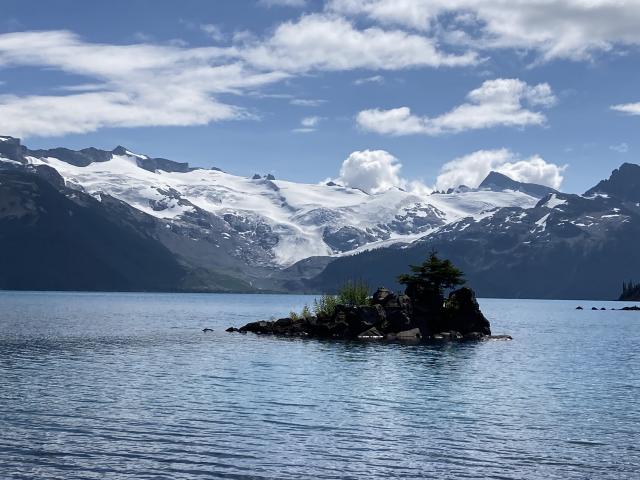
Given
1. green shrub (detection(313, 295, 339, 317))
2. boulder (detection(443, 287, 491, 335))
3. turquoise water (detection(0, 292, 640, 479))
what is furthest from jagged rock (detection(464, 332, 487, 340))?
turquoise water (detection(0, 292, 640, 479))

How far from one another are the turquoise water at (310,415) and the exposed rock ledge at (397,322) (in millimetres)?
30845

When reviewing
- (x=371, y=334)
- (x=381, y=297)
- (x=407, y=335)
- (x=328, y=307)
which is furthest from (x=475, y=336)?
(x=328, y=307)

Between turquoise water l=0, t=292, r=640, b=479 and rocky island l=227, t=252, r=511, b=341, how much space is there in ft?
102

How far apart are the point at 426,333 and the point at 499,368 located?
48.9m

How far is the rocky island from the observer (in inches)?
4985

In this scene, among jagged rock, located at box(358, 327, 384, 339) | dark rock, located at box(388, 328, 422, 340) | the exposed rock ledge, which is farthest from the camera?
the exposed rock ledge

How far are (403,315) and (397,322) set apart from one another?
165cm

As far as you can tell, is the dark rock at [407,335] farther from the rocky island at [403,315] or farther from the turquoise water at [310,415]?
the turquoise water at [310,415]

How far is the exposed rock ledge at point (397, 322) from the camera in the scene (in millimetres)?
126312

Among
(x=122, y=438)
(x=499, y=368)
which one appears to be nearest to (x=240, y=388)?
(x=122, y=438)

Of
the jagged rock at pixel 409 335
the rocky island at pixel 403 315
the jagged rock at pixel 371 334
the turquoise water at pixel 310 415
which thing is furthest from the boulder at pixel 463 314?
the turquoise water at pixel 310 415

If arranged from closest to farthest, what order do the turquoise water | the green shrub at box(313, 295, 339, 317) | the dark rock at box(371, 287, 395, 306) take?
the turquoise water
the dark rock at box(371, 287, 395, 306)
the green shrub at box(313, 295, 339, 317)

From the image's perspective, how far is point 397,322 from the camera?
128m

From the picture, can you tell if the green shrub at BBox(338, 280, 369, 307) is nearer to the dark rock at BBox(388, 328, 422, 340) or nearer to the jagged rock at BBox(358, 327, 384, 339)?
the jagged rock at BBox(358, 327, 384, 339)
